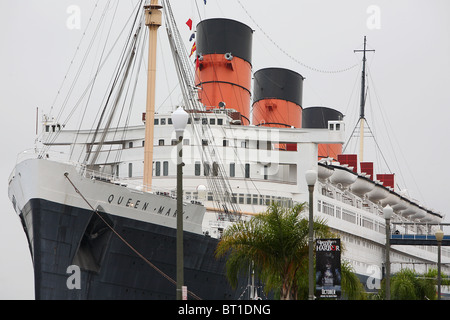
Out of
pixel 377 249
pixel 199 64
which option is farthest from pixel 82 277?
pixel 377 249

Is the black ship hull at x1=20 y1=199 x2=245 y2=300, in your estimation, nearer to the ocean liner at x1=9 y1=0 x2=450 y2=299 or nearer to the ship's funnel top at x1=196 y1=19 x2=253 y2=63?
the ocean liner at x1=9 y1=0 x2=450 y2=299

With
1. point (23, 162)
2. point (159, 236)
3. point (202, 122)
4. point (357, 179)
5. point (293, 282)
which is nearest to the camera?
point (293, 282)

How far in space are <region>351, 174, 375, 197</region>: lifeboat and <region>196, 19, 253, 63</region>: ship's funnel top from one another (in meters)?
12.1

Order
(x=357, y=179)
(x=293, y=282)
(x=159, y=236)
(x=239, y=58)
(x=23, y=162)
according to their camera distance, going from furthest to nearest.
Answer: (x=357, y=179) < (x=239, y=58) < (x=159, y=236) < (x=23, y=162) < (x=293, y=282)

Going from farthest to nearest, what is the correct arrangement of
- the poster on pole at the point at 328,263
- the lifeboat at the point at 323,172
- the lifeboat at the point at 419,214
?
the lifeboat at the point at 419,214
the lifeboat at the point at 323,172
the poster on pole at the point at 328,263

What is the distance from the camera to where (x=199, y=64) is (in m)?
48.6

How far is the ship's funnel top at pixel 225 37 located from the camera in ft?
156

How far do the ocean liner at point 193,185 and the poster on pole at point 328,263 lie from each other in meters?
11.4

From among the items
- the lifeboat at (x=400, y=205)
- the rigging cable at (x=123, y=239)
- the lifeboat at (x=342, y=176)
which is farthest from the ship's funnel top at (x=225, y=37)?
the lifeboat at (x=400, y=205)

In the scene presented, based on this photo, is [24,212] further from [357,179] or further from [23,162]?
[357,179]

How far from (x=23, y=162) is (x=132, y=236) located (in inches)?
199

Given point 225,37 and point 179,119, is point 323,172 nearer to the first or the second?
point 225,37

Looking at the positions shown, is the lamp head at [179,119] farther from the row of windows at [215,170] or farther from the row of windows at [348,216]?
the row of windows at [348,216]

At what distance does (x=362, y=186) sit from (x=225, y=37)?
50.3ft
